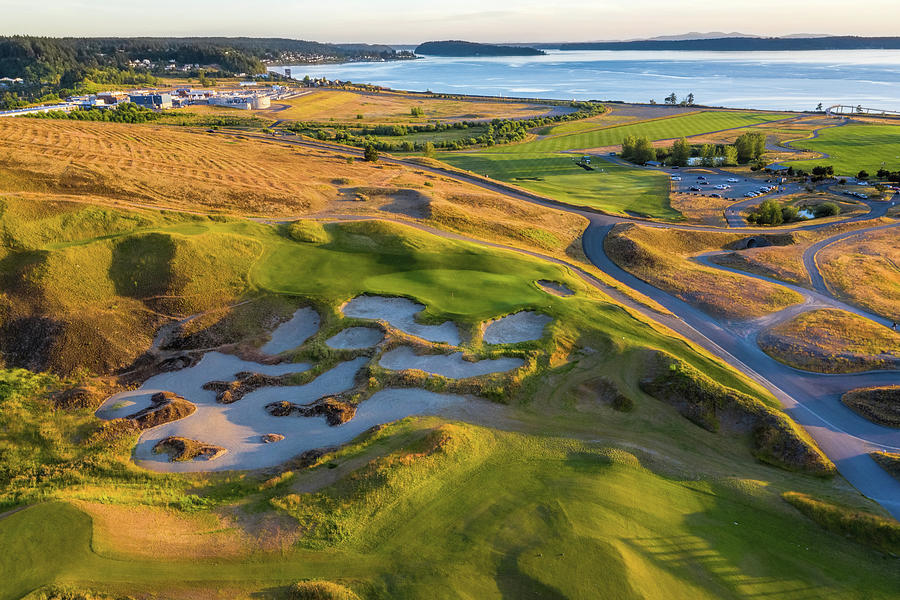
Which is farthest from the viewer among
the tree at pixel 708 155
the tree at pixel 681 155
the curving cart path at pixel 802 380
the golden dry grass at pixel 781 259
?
the tree at pixel 681 155

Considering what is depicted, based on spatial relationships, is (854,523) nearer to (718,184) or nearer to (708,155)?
(718,184)

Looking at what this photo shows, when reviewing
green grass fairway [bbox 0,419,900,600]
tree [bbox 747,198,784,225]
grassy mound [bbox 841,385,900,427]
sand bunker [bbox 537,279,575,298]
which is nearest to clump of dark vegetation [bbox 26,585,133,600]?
green grass fairway [bbox 0,419,900,600]

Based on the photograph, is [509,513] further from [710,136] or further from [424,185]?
[710,136]

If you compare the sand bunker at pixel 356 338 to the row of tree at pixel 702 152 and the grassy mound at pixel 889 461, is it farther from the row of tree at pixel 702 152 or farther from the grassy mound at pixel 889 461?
the row of tree at pixel 702 152

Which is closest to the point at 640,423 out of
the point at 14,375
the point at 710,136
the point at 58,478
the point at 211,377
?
the point at 211,377

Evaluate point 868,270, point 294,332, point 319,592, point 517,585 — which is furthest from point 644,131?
point 319,592

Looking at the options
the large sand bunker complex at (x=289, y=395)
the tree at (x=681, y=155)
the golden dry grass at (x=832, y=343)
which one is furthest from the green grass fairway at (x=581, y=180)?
the large sand bunker complex at (x=289, y=395)
